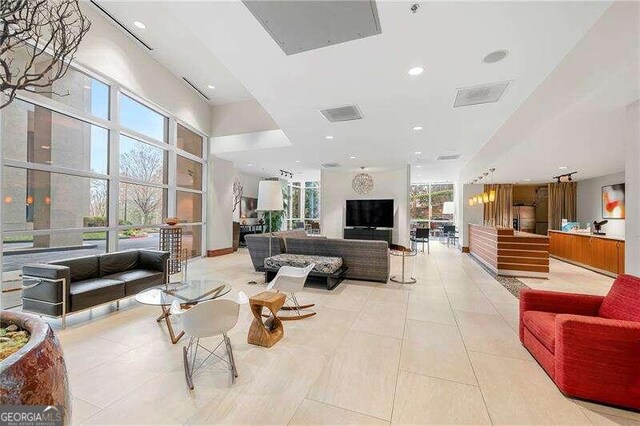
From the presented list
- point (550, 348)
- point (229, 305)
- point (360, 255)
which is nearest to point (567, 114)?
point (550, 348)

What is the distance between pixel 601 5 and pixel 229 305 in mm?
3740

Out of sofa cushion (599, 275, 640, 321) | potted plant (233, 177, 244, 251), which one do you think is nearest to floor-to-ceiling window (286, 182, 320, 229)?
potted plant (233, 177, 244, 251)

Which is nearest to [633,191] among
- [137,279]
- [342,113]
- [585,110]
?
[585,110]

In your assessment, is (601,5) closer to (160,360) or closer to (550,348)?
(550,348)

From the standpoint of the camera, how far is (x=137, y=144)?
557cm

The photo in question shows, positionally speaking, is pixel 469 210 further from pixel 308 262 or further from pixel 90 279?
pixel 90 279

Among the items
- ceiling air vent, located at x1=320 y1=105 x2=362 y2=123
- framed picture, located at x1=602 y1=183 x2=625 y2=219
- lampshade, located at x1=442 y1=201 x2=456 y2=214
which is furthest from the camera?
lampshade, located at x1=442 y1=201 x2=456 y2=214

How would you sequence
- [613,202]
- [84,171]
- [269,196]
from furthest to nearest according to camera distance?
[613,202], [269,196], [84,171]

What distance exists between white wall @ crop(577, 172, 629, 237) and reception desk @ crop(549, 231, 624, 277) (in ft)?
4.08

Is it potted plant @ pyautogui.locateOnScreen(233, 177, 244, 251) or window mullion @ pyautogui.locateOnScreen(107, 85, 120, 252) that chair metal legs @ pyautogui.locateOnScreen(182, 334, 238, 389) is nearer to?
window mullion @ pyautogui.locateOnScreen(107, 85, 120, 252)

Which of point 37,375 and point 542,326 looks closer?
point 37,375

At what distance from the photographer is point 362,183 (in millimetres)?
9641

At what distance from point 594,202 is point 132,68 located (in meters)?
12.8

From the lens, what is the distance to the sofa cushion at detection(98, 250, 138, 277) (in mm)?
3760
